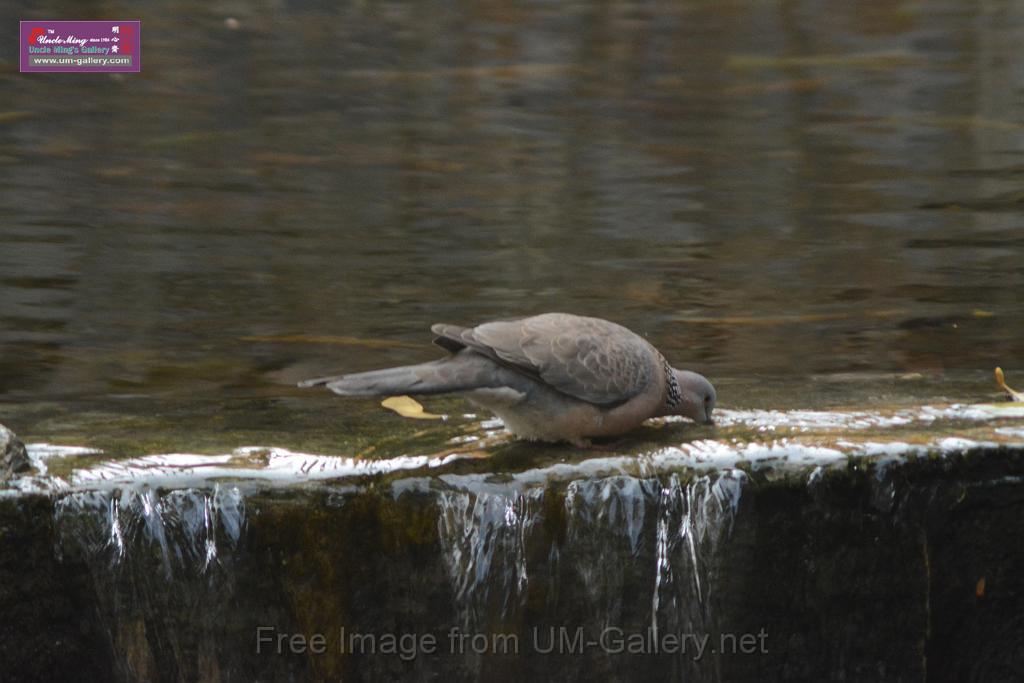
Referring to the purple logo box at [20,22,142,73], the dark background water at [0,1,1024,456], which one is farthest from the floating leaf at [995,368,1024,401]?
the purple logo box at [20,22,142,73]

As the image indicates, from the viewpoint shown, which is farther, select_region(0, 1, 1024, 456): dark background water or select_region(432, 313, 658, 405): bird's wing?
select_region(0, 1, 1024, 456): dark background water

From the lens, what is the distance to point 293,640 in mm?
4508

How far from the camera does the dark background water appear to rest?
7.30 m

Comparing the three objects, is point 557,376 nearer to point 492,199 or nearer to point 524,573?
point 524,573

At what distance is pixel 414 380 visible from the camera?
4.33 m

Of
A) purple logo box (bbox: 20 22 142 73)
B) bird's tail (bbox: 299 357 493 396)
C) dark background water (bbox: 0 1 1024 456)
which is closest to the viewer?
bird's tail (bbox: 299 357 493 396)

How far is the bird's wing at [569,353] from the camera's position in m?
4.59

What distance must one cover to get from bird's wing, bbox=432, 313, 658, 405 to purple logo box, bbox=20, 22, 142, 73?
10.1m

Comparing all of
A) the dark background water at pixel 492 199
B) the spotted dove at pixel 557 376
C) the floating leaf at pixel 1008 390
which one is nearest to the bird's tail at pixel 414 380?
the spotted dove at pixel 557 376

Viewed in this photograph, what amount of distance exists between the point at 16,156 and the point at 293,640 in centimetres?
810

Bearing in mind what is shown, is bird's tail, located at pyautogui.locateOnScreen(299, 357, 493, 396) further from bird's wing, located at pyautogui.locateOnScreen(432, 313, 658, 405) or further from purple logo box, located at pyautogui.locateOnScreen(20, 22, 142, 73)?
purple logo box, located at pyautogui.locateOnScreen(20, 22, 142, 73)

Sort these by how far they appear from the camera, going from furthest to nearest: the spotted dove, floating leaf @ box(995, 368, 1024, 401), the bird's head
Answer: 1. floating leaf @ box(995, 368, 1024, 401)
2. the bird's head
3. the spotted dove

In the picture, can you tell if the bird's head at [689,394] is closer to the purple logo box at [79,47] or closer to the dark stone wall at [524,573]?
the dark stone wall at [524,573]

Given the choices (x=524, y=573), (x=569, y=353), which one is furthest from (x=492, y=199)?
(x=524, y=573)
